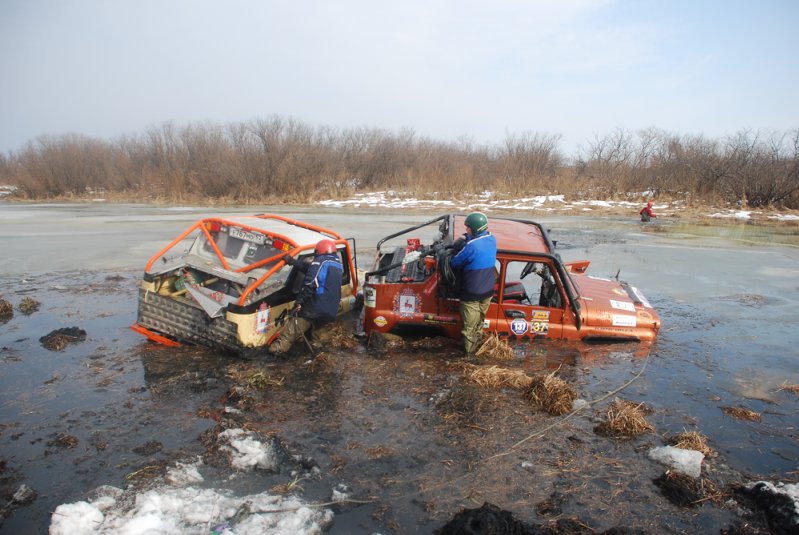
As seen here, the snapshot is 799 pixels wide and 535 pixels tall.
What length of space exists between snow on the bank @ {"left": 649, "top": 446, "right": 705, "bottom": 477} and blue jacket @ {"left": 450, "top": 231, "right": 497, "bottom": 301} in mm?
2507

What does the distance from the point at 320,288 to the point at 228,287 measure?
137 centimetres

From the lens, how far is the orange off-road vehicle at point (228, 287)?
19.9 feet

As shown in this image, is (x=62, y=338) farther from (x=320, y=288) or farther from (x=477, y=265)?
(x=477, y=265)

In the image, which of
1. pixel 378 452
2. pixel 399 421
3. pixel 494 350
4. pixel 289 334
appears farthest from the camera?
pixel 494 350

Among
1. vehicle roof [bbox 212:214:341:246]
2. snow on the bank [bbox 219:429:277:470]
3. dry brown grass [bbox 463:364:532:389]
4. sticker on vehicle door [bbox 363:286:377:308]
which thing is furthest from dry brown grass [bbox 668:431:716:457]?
vehicle roof [bbox 212:214:341:246]

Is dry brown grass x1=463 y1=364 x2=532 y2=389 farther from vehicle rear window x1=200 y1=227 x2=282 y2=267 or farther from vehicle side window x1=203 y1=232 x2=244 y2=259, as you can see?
vehicle side window x1=203 y1=232 x2=244 y2=259

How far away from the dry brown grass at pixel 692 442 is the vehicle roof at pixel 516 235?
2.77 meters

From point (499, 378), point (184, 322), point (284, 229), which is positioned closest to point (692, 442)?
point (499, 378)

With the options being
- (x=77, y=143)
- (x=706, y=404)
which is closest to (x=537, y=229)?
(x=706, y=404)

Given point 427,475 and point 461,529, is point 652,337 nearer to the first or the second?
point 427,475

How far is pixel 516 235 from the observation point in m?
7.39

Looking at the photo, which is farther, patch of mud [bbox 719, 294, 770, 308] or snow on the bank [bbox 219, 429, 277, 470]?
patch of mud [bbox 719, 294, 770, 308]

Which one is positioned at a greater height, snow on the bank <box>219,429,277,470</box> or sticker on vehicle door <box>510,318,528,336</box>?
sticker on vehicle door <box>510,318,528,336</box>

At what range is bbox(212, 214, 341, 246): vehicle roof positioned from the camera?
685cm
